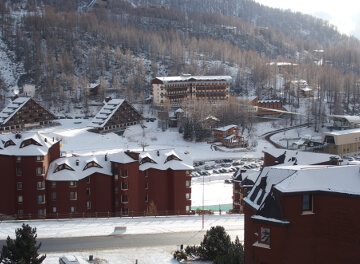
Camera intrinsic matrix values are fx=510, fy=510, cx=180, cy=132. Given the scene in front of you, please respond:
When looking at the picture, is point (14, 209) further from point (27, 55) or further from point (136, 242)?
point (27, 55)

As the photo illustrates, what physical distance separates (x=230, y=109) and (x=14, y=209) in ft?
104

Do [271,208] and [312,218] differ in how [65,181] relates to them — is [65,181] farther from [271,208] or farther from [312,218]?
[312,218]

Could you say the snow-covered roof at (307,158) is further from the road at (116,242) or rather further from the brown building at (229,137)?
the brown building at (229,137)

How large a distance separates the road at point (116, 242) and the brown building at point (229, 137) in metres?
27.8

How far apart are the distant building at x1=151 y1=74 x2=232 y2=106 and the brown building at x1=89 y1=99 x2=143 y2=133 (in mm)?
6660

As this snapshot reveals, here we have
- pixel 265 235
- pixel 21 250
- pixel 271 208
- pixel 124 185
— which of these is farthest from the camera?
pixel 124 185

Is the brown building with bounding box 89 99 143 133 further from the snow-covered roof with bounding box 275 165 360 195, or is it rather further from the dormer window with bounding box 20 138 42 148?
the snow-covered roof with bounding box 275 165 360 195

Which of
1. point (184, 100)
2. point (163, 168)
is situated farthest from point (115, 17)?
point (163, 168)

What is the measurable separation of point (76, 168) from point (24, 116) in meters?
26.9

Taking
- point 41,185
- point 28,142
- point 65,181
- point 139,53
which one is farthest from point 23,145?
point 139,53

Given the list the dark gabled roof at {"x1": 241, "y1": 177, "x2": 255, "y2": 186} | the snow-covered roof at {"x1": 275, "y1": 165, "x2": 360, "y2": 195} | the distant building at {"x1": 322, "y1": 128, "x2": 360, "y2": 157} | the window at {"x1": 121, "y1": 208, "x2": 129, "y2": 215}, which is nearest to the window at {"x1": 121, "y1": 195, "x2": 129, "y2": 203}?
the window at {"x1": 121, "y1": 208, "x2": 129, "y2": 215}

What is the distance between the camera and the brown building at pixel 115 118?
45781 millimetres

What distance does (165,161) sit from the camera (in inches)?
906

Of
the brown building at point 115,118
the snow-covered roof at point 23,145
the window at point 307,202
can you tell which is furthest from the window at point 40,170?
the brown building at point 115,118
